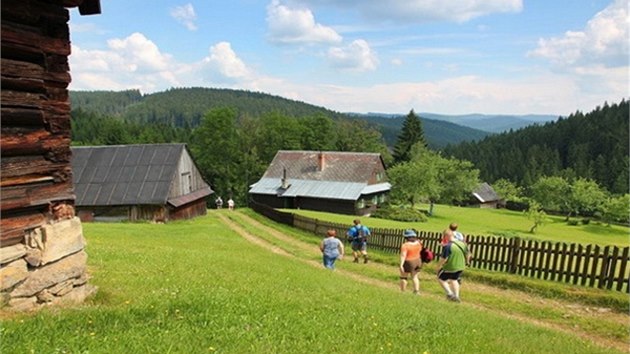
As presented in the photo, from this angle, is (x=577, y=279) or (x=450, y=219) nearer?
(x=577, y=279)

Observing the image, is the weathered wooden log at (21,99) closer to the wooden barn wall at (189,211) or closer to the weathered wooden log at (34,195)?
the weathered wooden log at (34,195)

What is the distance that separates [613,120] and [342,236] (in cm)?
15339

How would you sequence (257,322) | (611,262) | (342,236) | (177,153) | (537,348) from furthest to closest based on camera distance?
(177,153) → (342,236) → (611,262) → (537,348) → (257,322)

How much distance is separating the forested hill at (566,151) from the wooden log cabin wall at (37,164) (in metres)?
129

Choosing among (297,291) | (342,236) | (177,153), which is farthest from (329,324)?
(177,153)

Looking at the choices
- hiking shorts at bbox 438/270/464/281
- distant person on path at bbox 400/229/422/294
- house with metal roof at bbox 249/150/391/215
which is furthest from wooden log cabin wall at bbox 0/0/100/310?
house with metal roof at bbox 249/150/391/215

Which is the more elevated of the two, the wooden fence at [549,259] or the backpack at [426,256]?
the backpack at [426,256]

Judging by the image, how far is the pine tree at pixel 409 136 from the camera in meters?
85.7

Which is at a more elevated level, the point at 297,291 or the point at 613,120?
the point at 613,120

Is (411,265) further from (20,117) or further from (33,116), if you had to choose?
(20,117)

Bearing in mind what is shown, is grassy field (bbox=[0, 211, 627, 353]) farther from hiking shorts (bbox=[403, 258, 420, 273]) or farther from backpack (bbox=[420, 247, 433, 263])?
backpack (bbox=[420, 247, 433, 263])

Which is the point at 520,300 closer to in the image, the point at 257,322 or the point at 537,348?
the point at 537,348

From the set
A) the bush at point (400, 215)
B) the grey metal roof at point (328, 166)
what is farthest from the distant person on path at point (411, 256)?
the grey metal roof at point (328, 166)

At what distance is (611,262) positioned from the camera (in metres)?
13.7
